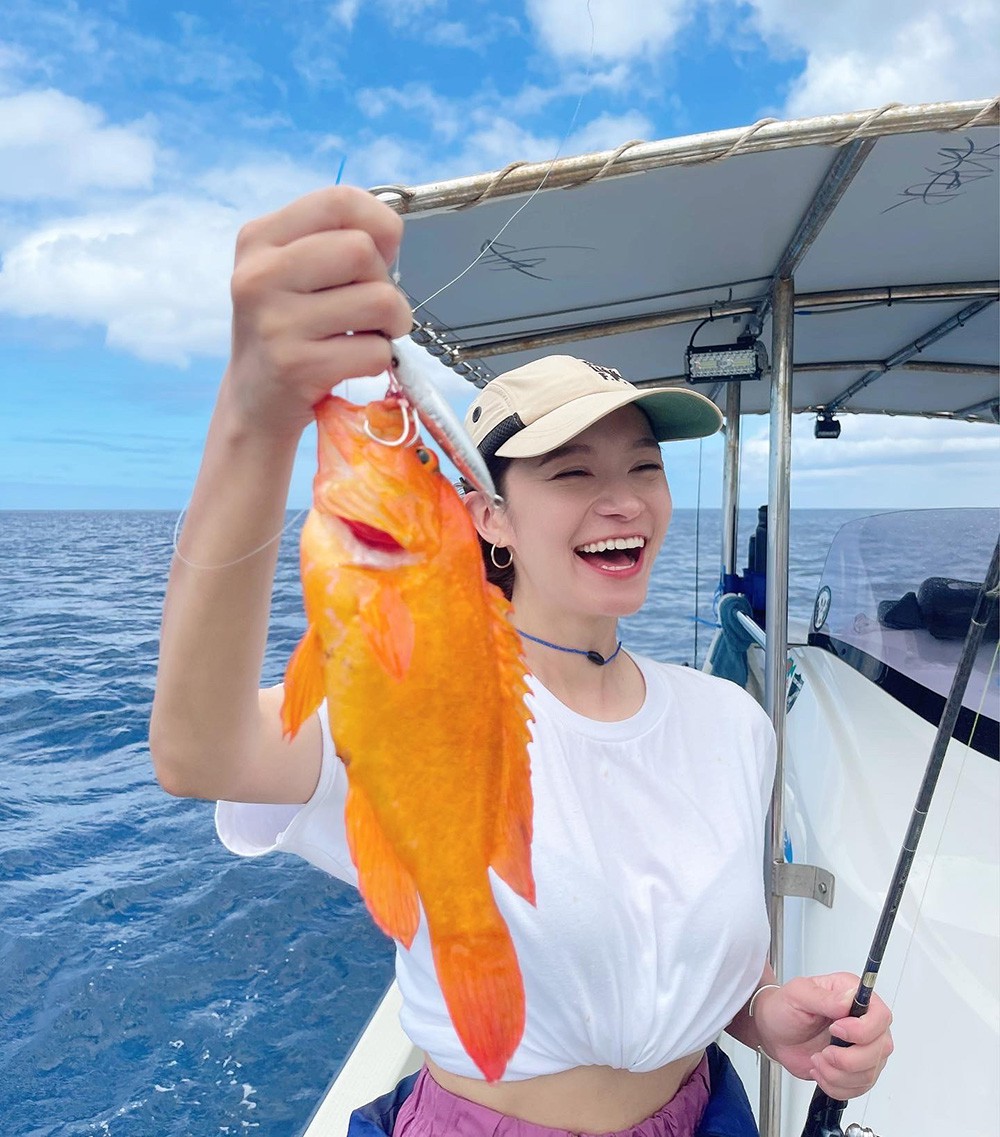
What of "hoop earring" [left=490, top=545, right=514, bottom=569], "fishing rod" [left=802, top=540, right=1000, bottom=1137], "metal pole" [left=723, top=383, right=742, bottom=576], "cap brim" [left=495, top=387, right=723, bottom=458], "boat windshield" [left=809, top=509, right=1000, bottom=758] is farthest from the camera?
"metal pole" [left=723, top=383, right=742, bottom=576]

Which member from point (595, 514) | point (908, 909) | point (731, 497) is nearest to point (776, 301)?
point (595, 514)

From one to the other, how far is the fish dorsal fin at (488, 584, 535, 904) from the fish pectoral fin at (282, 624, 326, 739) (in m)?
0.22

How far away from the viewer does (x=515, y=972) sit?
981mm

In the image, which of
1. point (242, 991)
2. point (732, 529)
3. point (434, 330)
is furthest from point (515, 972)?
point (732, 529)

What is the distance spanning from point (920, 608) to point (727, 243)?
6.00 ft

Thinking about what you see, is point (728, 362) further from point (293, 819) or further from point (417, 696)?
point (417, 696)

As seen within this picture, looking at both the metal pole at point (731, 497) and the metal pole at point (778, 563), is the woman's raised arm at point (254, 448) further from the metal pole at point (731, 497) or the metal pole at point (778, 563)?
the metal pole at point (731, 497)

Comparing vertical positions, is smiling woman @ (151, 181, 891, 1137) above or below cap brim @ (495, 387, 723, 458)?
below

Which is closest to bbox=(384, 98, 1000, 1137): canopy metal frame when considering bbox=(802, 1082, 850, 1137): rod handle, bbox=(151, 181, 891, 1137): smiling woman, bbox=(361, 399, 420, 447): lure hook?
bbox=(151, 181, 891, 1137): smiling woman

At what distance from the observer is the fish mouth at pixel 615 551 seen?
1.57m

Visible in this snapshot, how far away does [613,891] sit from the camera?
146cm

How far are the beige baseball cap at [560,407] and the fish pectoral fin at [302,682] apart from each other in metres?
0.71

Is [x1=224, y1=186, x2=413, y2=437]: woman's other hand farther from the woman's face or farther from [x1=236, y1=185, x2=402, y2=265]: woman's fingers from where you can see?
the woman's face

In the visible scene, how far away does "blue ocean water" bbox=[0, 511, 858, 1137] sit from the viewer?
439 centimetres
